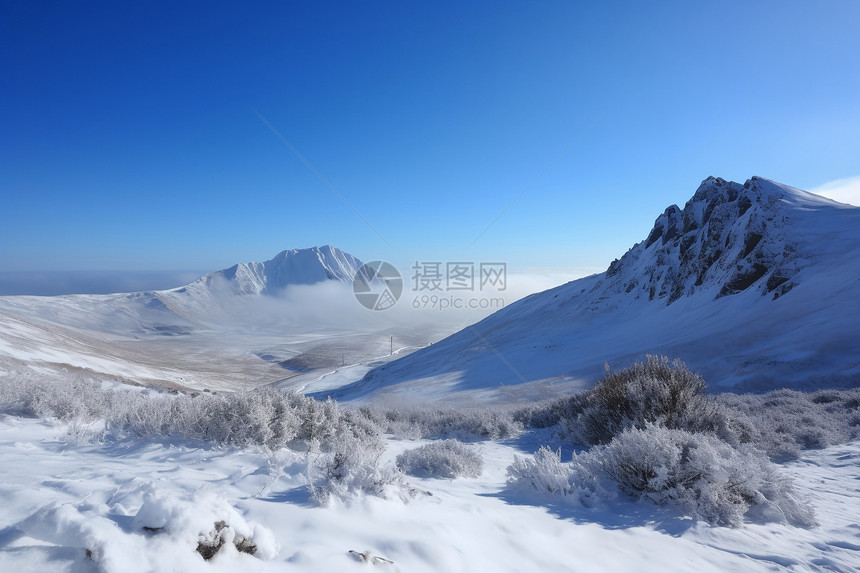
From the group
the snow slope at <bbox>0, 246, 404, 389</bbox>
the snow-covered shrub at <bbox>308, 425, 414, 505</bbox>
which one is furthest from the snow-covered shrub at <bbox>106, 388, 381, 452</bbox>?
the snow slope at <bbox>0, 246, 404, 389</bbox>

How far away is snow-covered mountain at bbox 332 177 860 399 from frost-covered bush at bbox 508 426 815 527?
11039 mm

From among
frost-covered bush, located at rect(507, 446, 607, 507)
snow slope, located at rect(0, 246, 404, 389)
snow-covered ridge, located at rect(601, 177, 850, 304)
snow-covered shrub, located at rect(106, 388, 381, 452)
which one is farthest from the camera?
snow slope, located at rect(0, 246, 404, 389)

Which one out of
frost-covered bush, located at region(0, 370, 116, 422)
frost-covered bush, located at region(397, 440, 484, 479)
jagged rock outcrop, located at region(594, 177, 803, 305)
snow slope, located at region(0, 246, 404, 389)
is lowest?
snow slope, located at region(0, 246, 404, 389)

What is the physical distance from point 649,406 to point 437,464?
392 centimetres

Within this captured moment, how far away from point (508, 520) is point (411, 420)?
7.45 m

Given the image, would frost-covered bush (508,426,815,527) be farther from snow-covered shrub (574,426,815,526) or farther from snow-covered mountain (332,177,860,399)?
snow-covered mountain (332,177,860,399)

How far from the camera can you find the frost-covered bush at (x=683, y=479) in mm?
4227

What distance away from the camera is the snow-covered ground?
2062 mm

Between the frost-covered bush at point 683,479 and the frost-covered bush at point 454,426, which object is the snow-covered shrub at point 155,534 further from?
the frost-covered bush at point 454,426

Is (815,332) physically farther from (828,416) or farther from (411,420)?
(411,420)

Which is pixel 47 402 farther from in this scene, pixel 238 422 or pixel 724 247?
pixel 724 247

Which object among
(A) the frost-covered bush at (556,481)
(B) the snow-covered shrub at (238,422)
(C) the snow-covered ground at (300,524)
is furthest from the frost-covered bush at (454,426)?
(A) the frost-covered bush at (556,481)

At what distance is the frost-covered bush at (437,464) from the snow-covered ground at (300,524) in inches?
12.7

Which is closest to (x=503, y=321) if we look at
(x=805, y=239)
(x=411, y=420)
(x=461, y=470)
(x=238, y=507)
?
(x=805, y=239)
